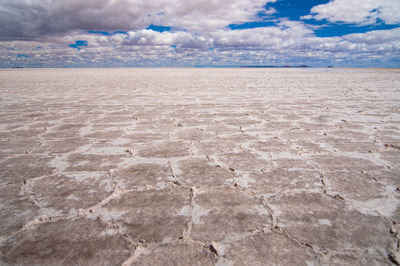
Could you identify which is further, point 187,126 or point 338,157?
point 187,126

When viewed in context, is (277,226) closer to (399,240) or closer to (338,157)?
(399,240)

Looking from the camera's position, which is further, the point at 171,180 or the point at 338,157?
the point at 338,157

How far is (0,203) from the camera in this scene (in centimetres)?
157

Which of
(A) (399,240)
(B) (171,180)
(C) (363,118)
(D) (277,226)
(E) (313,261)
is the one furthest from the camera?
(C) (363,118)

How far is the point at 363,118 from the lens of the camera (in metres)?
4.10

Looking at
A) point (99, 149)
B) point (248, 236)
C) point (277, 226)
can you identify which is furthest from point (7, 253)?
point (99, 149)

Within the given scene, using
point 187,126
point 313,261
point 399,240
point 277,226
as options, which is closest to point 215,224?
point 277,226

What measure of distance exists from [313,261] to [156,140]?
2.12m

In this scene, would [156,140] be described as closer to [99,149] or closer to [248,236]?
[99,149]

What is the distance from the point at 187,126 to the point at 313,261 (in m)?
2.64

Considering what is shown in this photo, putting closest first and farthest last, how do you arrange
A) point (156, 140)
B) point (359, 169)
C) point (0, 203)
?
point (0, 203) → point (359, 169) → point (156, 140)

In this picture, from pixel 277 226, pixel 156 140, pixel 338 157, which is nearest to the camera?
pixel 277 226

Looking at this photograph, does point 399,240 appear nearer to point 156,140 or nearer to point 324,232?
point 324,232

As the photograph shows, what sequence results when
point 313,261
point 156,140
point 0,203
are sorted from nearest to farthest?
point 313,261
point 0,203
point 156,140
